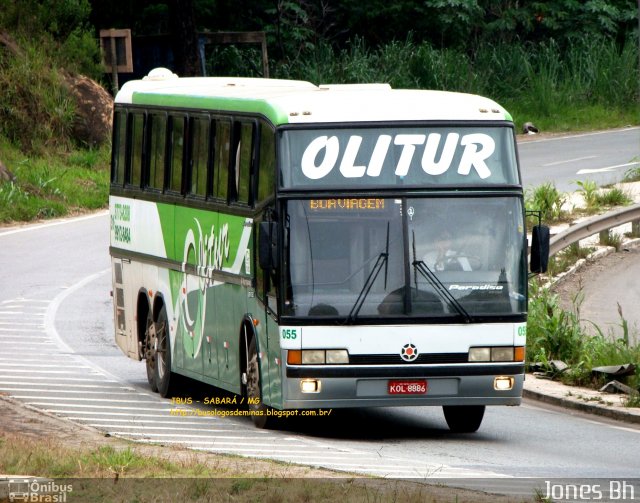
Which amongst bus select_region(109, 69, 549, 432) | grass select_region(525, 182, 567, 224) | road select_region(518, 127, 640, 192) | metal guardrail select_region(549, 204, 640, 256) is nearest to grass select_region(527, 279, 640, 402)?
bus select_region(109, 69, 549, 432)

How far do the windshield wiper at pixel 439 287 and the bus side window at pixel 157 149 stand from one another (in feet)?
15.1

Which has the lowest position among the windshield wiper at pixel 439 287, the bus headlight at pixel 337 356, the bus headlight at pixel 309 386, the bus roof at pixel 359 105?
the bus headlight at pixel 309 386

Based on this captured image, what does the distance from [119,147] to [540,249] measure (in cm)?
690

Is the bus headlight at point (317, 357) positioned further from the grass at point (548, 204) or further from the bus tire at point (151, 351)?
the grass at point (548, 204)

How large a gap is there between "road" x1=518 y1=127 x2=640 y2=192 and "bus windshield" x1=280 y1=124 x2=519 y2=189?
17.2 meters

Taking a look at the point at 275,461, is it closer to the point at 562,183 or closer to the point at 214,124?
the point at 214,124

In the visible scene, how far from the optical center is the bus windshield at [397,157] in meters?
13.6

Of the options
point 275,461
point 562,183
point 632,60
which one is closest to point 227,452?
point 275,461

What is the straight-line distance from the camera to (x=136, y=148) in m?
18.3

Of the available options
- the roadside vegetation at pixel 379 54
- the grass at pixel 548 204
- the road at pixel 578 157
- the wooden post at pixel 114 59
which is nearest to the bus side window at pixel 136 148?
the grass at pixel 548 204

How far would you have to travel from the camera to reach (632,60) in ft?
159

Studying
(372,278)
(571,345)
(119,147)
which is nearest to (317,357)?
(372,278)

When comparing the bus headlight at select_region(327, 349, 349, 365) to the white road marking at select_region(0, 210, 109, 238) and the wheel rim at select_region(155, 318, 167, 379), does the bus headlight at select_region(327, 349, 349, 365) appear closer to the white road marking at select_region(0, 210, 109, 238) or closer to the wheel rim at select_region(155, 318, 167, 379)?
the wheel rim at select_region(155, 318, 167, 379)

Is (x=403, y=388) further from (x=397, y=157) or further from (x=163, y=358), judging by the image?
(x=163, y=358)
